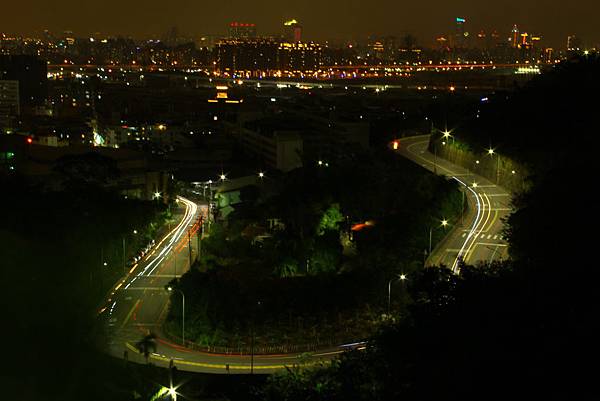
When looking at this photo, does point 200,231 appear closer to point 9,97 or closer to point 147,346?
point 147,346

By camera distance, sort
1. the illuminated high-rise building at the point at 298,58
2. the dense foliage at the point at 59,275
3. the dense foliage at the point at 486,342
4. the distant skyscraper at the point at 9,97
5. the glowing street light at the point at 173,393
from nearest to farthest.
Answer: the dense foliage at the point at 486,342 < the glowing street light at the point at 173,393 < the dense foliage at the point at 59,275 < the distant skyscraper at the point at 9,97 < the illuminated high-rise building at the point at 298,58

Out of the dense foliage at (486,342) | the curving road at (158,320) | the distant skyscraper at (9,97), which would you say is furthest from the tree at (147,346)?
the distant skyscraper at (9,97)

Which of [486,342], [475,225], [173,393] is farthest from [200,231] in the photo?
[486,342]

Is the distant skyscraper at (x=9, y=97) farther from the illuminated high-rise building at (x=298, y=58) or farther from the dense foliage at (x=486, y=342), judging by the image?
the dense foliage at (x=486, y=342)

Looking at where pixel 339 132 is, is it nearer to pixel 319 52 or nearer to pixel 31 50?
pixel 319 52

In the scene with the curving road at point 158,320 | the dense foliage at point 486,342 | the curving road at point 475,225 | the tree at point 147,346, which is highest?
the dense foliage at point 486,342

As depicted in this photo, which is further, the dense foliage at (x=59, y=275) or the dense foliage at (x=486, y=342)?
the dense foliage at (x=59, y=275)

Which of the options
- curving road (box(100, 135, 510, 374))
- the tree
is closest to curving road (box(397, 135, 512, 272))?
curving road (box(100, 135, 510, 374))

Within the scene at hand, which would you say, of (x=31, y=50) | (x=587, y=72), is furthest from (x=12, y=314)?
(x=31, y=50)
